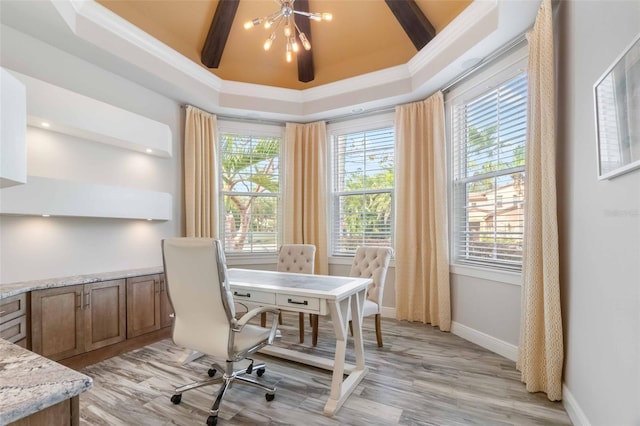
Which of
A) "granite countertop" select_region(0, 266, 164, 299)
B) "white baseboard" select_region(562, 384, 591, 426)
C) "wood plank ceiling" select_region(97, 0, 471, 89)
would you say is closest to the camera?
"white baseboard" select_region(562, 384, 591, 426)

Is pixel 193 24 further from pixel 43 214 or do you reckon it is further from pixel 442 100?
pixel 442 100

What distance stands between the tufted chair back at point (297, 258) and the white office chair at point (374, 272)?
1.86ft

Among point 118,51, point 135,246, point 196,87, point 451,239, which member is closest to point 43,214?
point 135,246

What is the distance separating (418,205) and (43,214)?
383cm

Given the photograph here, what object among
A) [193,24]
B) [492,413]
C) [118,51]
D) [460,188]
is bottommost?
[492,413]

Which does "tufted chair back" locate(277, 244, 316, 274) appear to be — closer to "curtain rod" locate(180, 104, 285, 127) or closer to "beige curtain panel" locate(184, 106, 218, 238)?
"beige curtain panel" locate(184, 106, 218, 238)

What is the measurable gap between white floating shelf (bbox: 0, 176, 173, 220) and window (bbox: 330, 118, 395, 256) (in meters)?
2.36

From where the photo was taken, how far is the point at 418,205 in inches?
159

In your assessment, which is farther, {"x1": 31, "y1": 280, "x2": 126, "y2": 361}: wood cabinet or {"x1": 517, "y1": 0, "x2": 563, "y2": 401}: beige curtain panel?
{"x1": 31, "y1": 280, "x2": 126, "y2": 361}: wood cabinet

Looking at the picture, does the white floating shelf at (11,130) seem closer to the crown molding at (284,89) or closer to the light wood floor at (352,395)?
the crown molding at (284,89)

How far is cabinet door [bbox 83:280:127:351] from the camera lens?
2770mm

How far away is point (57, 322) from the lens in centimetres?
255

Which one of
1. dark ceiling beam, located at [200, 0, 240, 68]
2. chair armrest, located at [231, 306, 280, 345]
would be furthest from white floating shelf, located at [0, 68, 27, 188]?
dark ceiling beam, located at [200, 0, 240, 68]

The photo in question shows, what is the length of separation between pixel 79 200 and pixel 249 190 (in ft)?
7.13
